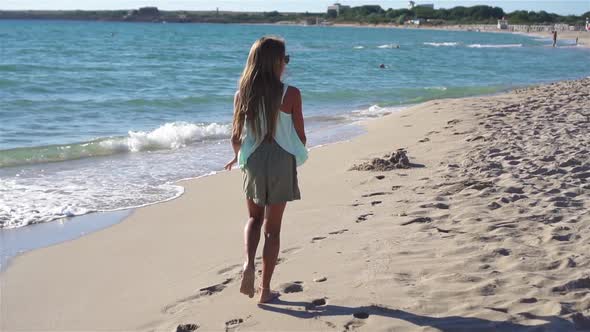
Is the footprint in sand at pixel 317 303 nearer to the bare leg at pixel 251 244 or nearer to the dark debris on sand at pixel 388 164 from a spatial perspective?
the bare leg at pixel 251 244

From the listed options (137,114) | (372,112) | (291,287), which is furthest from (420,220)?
(137,114)

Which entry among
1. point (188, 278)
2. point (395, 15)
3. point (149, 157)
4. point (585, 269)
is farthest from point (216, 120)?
point (395, 15)

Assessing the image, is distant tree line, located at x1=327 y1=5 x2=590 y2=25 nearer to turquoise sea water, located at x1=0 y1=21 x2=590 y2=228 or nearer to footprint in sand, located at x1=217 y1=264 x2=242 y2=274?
turquoise sea water, located at x1=0 y1=21 x2=590 y2=228

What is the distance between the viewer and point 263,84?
3.72m

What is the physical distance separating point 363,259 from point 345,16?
177615mm

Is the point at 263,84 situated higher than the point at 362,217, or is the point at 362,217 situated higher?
the point at 263,84

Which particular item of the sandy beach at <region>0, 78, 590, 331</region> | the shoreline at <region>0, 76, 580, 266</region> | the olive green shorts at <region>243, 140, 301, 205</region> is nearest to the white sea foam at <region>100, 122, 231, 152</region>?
the sandy beach at <region>0, 78, 590, 331</region>

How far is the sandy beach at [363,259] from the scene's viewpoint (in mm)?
3729

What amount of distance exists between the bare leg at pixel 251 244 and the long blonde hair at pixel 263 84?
19.7 inches

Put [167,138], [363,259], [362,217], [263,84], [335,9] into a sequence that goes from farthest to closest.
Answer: [335,9], [167,138], [362,217], [363,259], [263,84]

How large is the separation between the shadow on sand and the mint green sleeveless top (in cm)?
87

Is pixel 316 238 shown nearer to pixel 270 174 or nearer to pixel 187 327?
pixel 270 174

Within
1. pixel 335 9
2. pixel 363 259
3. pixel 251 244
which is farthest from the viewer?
pixel 335 9

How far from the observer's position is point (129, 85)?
2234 centimetres
